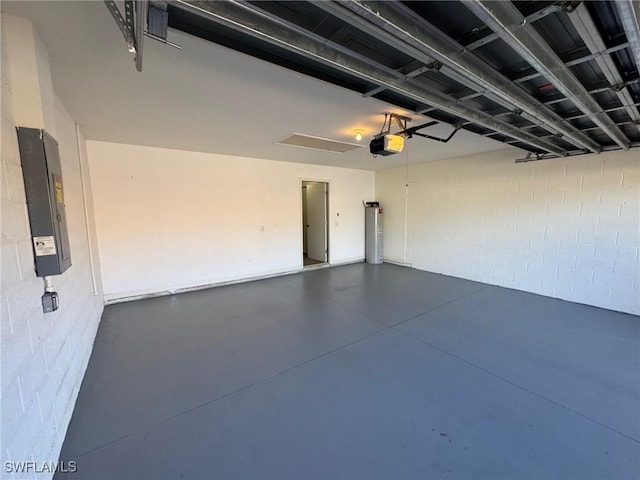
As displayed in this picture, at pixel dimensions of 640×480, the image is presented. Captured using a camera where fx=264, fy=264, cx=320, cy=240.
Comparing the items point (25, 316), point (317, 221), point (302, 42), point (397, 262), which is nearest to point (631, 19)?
point (302, 42)

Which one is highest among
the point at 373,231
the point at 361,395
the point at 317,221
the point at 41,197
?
the point at 41,197

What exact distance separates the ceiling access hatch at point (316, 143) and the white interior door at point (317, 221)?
2.13 metres

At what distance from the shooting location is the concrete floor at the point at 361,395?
1533 millimetres

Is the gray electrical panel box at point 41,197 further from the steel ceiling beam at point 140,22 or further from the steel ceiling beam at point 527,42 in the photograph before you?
the steel ceiling beam at point 527,42

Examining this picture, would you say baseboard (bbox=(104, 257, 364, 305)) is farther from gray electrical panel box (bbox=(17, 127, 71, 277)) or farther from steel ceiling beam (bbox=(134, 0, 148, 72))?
steel ceiling beam (bbox=(134, 0, 148, 72))

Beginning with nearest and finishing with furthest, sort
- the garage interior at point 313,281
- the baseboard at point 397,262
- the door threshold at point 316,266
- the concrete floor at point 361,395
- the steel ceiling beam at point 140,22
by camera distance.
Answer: the steel ceiling beam at point 140,22
the garage interior at point 313,281
the concrete floor at point 361,395
the door threshold at point 316,266
the baseboard at point 397,262

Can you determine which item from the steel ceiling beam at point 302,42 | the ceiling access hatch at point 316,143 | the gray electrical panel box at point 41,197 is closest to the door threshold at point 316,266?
the ceiling access hatch at point 316,143

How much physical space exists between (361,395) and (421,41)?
91.2 inches

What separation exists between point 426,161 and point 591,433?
502cm

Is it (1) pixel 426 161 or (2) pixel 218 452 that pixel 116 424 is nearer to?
(2) pixel 218 452

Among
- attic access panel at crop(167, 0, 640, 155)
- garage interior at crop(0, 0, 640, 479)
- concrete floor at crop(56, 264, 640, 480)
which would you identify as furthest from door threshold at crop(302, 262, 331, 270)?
attic access panel at crop(167, 0, 640, 155)

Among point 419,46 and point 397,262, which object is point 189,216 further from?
point 397,262

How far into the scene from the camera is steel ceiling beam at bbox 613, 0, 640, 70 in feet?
3.50

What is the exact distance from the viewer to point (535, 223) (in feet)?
14.4
